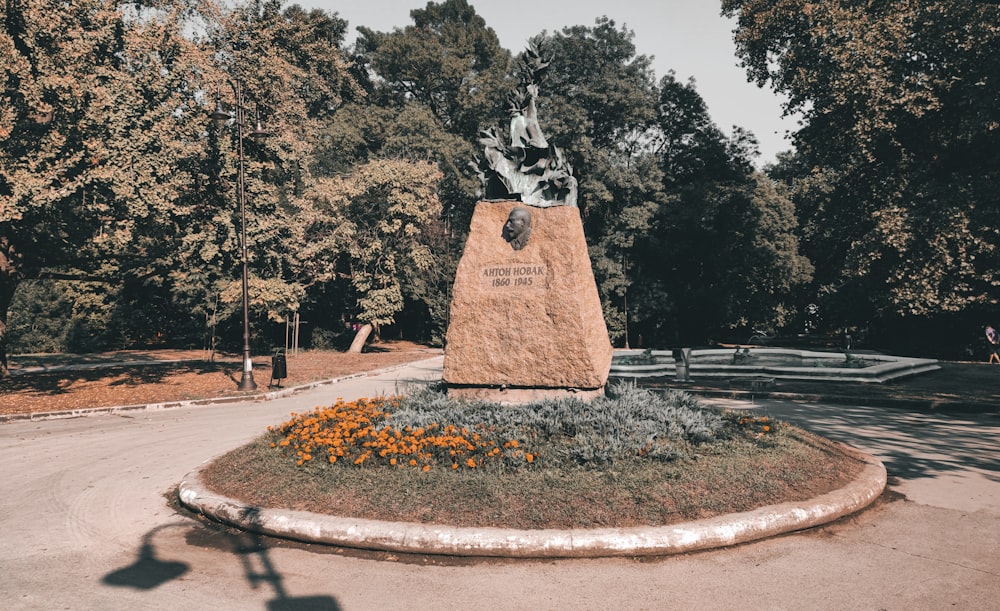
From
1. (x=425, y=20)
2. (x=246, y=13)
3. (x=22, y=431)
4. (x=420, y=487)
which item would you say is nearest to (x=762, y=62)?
(x=246, y=13)

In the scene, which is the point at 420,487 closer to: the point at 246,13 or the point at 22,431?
the point at 22,431

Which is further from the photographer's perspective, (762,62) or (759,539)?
(762,62)

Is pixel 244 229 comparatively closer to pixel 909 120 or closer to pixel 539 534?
pixel 539 534

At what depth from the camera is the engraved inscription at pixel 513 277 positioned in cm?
905

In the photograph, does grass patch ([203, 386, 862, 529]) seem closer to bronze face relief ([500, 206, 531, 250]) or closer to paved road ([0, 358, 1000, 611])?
paved road ([0, 358, 1000, 611])

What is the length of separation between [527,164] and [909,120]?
15.6 m

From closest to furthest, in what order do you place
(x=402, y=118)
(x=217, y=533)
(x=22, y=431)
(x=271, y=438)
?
(x=217, y=533) < (x=271, y=438) < (x=22, y=431) < (x=402, y=118)

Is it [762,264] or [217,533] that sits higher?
[762,264]

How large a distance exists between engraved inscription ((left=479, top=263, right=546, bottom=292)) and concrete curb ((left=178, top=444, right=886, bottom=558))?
446 cm

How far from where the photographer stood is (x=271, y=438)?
8.25 meters

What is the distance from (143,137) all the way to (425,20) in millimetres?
38280

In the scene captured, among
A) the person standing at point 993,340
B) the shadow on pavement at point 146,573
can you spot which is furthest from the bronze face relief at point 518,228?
the person standing at point 993,340

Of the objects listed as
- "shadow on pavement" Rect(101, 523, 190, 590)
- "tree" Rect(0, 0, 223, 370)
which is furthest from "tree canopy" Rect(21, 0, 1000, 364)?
"shadow on pavement" Rect(101, 523, 190, 590)

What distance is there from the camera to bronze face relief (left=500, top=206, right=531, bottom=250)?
360 inches
